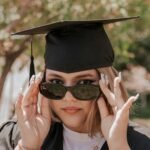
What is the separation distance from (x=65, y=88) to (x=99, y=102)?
21 centimetres

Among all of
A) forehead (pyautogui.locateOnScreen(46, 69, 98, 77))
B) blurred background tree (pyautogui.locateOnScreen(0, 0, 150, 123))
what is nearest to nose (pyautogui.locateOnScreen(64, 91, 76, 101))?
forehead (pyautogui.locateOnScreen(46, 69, 98, 77))

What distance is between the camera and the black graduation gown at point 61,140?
3.41 m

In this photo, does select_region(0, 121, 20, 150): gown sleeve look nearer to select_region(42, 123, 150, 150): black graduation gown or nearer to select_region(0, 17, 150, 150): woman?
select_region(0, 17, 150, 150): woman

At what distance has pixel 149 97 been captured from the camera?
31.3 m

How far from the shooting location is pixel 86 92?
10.8ft

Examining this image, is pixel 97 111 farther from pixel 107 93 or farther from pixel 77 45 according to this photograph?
pixel 77 45

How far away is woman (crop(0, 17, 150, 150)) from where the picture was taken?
3275 millimetres

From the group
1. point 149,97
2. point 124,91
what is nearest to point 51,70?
point 124,91

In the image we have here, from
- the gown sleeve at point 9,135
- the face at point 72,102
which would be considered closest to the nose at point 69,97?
the face at point 72,102

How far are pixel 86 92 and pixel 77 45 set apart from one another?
34 centimetres

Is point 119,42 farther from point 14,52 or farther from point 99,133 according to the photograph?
point 99,133

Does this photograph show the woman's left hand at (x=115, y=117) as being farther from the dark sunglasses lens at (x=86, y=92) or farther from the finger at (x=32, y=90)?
the finger at (x=32, y=90)

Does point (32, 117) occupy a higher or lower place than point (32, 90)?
lower

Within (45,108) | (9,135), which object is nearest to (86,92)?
(45,108)
